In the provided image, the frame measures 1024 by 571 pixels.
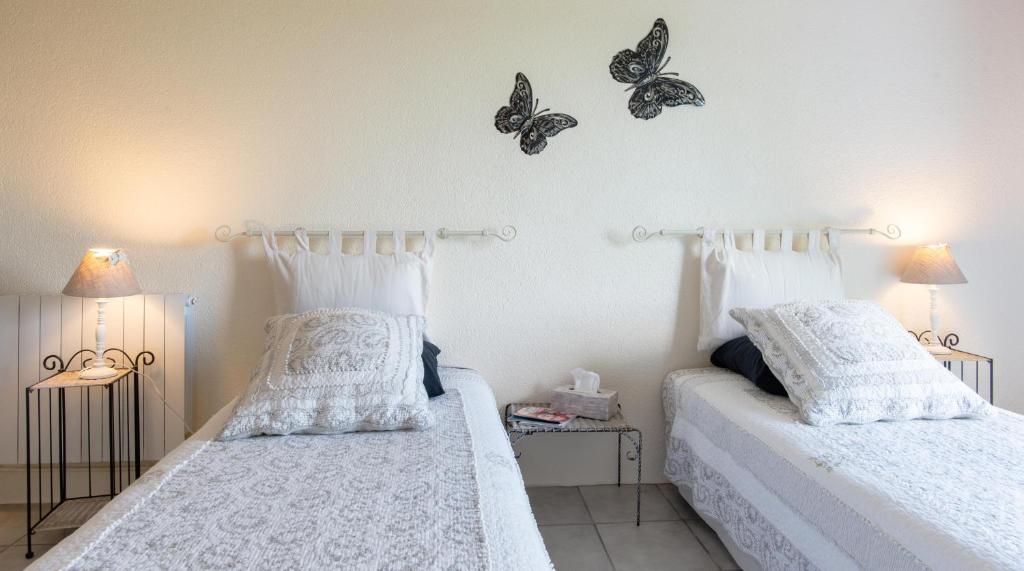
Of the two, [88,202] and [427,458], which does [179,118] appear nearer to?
[88,202]

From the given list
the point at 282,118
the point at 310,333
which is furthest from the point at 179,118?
the point at 310,333

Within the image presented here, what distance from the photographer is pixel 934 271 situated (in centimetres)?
269

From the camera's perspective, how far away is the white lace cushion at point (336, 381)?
177 cm

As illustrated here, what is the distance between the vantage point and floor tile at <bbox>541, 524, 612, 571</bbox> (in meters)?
2.06

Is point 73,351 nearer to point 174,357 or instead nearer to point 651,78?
point 174,357

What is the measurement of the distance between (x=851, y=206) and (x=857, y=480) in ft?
5.71

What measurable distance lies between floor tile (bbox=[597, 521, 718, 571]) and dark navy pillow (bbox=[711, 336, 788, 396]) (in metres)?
0.61

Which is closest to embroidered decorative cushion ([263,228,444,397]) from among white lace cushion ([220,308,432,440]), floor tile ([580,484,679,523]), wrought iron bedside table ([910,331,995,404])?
white lace cushion ([220,308,432,440])

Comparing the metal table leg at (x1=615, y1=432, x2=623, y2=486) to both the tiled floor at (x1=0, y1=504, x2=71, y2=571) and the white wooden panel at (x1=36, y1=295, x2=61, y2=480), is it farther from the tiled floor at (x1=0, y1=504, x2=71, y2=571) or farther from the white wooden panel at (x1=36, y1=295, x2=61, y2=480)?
the white wooden panel at (x1=36, y1=295, x2=61, y2=480)

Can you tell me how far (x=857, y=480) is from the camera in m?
1.49

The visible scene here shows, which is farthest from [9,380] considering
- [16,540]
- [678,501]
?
[678,501]

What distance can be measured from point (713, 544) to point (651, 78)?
6.13 feet

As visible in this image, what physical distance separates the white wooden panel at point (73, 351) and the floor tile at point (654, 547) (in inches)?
81.7

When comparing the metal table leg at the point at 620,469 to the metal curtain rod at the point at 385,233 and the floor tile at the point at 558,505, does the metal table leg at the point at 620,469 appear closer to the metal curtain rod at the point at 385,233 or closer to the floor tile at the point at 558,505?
the floor tile at the point at 558,505
